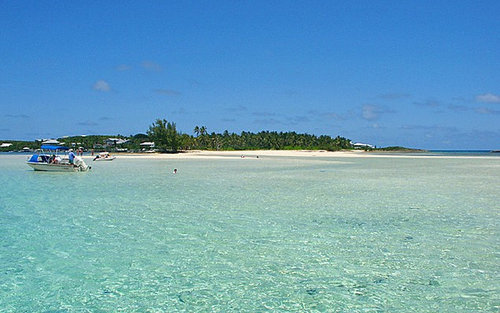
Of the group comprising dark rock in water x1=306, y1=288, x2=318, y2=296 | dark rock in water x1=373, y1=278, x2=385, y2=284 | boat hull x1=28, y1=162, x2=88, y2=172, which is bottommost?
dark rock in water x1=306, y1=288, x2=318, y2=296

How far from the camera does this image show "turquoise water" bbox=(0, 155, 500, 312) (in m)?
6.25

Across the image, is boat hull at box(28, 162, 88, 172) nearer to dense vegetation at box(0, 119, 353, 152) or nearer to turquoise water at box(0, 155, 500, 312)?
turquoise water at box(0, 155, 500, 312)

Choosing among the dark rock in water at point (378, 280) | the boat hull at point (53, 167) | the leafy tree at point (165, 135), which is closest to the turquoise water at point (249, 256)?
the dark rock in water at point (378, 280)

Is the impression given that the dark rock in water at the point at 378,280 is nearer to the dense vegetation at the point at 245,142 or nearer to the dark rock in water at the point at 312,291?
the dark rock in water at the point at 312,291

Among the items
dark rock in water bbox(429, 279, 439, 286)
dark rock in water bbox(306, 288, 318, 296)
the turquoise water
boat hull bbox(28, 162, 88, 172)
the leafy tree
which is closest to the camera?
the turquoise water

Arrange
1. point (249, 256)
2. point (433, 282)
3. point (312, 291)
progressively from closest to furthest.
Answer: point (312, 291) < point (433, 282) < point (249, 256)

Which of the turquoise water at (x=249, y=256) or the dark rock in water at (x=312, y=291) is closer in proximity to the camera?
the turquoise water at (x=249, y=256)

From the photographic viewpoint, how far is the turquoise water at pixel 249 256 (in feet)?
20.5

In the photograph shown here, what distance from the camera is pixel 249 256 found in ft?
28.1

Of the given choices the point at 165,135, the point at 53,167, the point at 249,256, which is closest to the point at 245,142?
the point at 165,135

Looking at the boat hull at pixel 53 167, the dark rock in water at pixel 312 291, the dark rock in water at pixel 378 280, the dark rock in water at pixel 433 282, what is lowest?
the dark rock in water at pixel 312 291

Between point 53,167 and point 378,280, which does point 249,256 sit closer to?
point 378,280

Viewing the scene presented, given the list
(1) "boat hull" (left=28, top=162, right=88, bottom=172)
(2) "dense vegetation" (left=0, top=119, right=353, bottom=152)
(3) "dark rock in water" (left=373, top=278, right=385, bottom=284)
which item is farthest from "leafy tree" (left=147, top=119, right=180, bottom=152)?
(3) "dark rock in water" (left=373, top=278, right=385, bottom=284)

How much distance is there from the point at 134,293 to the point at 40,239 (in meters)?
4.75
